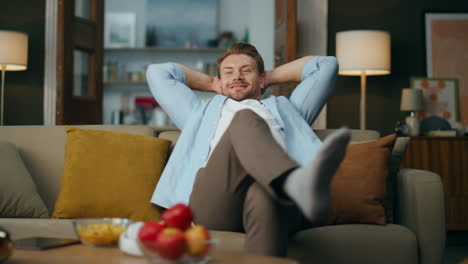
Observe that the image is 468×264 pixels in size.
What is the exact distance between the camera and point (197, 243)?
3.61 ft

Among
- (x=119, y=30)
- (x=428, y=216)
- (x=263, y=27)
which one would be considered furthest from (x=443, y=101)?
(x=119, y=30)

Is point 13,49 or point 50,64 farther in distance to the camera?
point 50,64

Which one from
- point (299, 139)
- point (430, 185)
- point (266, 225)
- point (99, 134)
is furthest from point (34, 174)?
point (430, 185)

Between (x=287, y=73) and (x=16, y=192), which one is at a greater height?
(x=287, y=73)

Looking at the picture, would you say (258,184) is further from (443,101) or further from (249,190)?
(443,101)

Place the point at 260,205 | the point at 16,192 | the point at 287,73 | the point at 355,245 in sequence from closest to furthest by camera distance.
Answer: the point at 260,205 < the point at 355,245 < the point at 16,192 < the point at 287,73

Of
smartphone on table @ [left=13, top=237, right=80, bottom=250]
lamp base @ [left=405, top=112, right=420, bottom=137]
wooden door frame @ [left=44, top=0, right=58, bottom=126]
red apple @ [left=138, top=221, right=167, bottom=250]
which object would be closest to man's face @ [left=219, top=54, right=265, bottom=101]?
smartphone on table @ [left=13, top=237, right=80, bottom=250]

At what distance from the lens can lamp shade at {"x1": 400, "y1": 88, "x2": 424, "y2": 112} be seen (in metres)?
4.57

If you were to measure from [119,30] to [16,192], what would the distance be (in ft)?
18.2

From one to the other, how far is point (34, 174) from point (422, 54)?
3701 mm

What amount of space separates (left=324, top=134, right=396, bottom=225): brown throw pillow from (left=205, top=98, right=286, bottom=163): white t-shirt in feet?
0.98

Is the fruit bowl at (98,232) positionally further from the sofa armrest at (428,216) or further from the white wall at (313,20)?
the white wall at (313,20)

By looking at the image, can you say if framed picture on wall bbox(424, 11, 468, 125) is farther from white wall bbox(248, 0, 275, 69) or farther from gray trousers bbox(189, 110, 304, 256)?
gray trousers bbox(189, 110, 304, 256)

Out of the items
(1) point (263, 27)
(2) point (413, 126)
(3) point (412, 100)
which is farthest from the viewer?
(1) point (263, 27)
